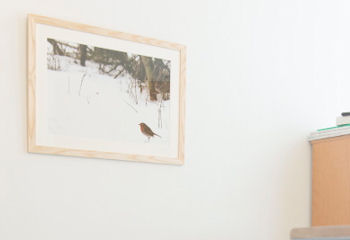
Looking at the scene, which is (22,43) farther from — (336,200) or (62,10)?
(336,200)

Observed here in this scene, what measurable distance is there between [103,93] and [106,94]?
14mm

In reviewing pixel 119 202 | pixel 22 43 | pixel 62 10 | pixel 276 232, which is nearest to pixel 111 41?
pixel 62 10

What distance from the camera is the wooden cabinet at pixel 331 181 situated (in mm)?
2598

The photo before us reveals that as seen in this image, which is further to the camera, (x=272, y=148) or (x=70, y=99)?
(x=272, y=148)

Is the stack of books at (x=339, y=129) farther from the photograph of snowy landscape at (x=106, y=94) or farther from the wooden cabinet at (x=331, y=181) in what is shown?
the photograph of snowy landscape at (x=106, y=94)

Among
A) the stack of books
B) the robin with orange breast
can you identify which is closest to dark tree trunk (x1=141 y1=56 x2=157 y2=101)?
the robin with orange breast

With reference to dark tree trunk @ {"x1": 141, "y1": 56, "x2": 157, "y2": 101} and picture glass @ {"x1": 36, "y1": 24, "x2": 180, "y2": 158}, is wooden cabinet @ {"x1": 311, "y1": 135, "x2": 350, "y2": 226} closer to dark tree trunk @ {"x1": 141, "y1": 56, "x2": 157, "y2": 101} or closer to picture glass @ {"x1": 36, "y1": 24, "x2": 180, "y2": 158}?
picture glass @ {"x1": 36, "y1": 24, "x2": 180, "y2": 158}

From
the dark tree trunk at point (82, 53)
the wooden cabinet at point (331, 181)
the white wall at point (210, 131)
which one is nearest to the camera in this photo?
the white wall at point (210, 131)

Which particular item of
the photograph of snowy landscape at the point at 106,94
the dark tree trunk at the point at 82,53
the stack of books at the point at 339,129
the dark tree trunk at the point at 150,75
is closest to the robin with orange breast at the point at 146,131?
the photograph of snowy landscape at the point at 106,94

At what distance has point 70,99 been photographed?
221cm

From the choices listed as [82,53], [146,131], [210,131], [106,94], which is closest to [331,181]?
[210,131]

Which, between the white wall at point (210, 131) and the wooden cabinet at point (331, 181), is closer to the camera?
the white wall at point (210, 131)

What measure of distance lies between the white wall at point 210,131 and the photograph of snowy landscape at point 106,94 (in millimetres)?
123

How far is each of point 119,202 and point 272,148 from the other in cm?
91
